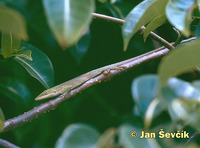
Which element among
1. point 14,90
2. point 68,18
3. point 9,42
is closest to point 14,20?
point 68,18

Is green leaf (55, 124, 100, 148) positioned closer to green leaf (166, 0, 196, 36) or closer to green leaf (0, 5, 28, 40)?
green leaf (0, 5, 28, 40)

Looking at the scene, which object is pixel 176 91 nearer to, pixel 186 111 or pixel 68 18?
pixel 186 111

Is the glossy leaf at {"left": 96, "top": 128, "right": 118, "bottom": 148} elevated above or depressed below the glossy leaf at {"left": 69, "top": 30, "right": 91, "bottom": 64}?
above

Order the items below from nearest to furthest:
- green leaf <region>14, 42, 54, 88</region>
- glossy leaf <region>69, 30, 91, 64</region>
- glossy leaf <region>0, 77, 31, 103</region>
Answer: green leaf <region>14, 42, 54, 88</region>, glossy leaf <region>69, 30, 91, 64</region>, glossy leaf <region>0, 77, 31, 103</region>

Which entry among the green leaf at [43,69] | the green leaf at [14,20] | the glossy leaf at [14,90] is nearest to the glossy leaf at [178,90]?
the green leaf at [14,20]

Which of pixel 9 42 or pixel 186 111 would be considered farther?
pixel 9 42

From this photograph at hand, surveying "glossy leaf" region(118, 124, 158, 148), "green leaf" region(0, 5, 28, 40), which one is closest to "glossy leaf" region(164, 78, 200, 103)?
"glossy leaf" region(118, 124, 158, 148)
